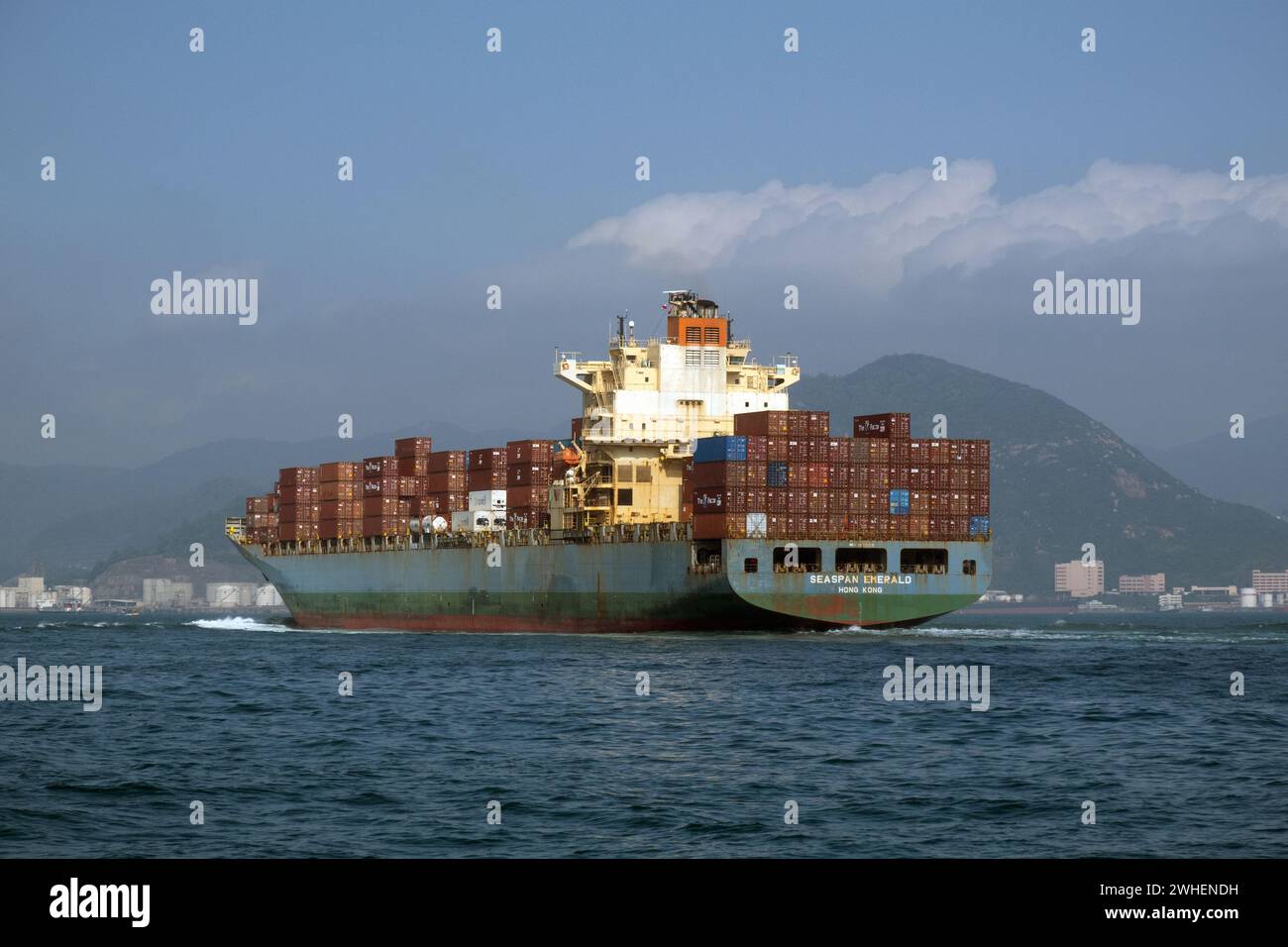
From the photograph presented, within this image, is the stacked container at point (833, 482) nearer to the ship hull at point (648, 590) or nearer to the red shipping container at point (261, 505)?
the ship hull at point (648, 590)

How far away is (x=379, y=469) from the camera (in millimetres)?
103250

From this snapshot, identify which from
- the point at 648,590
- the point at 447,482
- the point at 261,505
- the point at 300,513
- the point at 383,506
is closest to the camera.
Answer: the point at 648,590

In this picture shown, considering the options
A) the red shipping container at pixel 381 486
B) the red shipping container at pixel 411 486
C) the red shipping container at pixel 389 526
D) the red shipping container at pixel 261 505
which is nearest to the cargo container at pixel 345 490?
the red shipping container at pixel 381 486

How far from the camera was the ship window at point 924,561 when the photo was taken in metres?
70.6

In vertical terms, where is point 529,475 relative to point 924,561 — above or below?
above

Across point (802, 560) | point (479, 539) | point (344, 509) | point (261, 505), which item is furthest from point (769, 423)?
point (261, 505)

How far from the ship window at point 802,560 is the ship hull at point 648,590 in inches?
11.6

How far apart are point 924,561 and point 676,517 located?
46.0 feet

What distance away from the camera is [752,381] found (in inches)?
3226

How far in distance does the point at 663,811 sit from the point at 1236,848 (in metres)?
8.82

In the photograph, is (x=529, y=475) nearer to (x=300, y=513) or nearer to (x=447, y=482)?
(x=447, y=482)

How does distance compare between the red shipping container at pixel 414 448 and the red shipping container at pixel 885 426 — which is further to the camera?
the red shipping container at pixel 414 448

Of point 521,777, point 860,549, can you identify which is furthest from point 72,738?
point 860,549

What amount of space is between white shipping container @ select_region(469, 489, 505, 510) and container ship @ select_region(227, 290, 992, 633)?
→ 12cm
